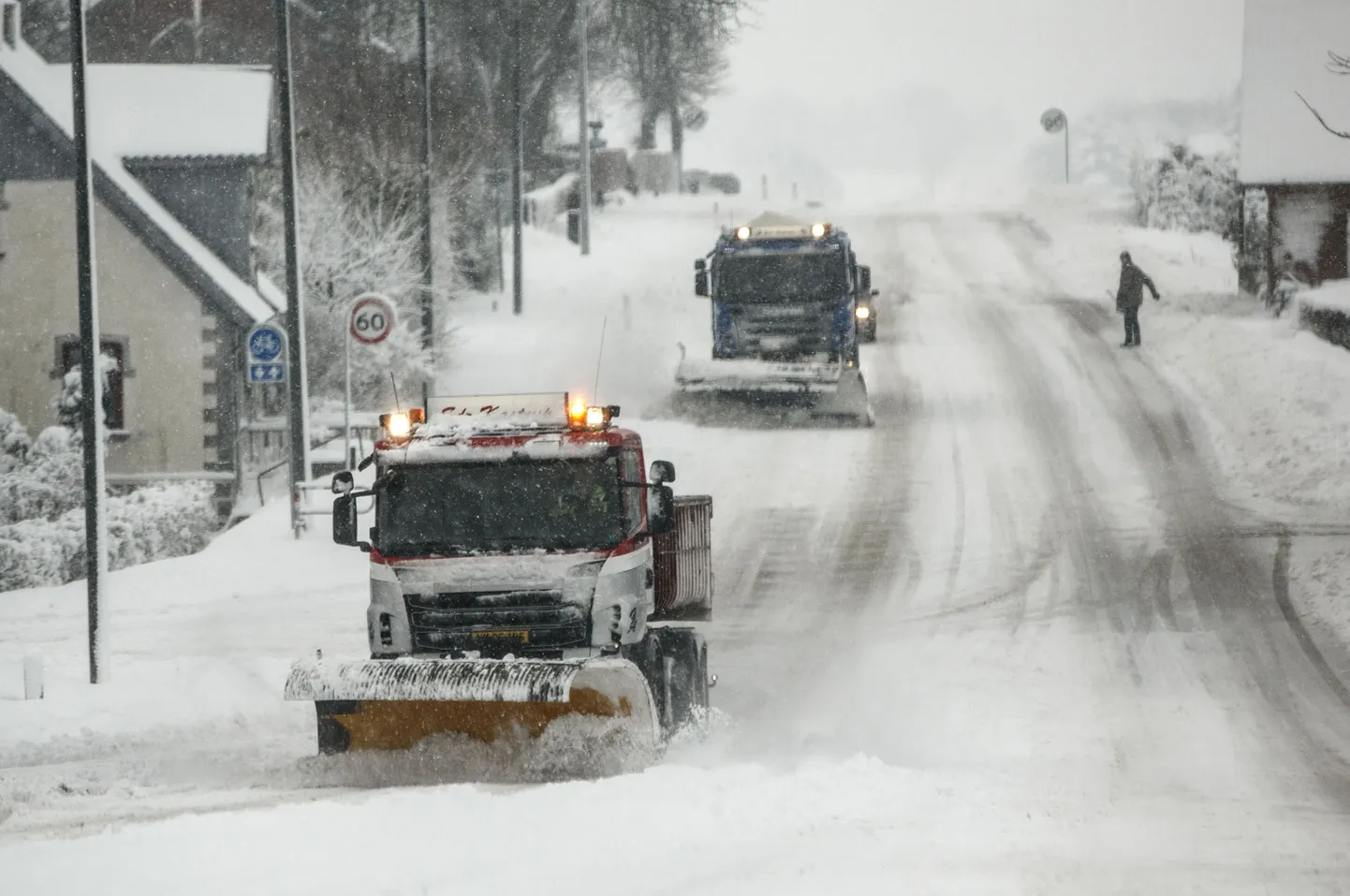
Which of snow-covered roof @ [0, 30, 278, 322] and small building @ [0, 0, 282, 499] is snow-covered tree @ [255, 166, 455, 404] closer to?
snow-covered roof @ [0, 30, 278, 322]

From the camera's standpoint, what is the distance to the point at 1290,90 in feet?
110

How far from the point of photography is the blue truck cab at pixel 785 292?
26.5 m

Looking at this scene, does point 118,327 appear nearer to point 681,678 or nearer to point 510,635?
point 681,678

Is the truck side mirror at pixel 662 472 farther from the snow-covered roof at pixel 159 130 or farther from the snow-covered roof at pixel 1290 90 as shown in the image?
the snow-covered roof at pixel 1290 90

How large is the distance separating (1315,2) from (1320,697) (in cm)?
2368

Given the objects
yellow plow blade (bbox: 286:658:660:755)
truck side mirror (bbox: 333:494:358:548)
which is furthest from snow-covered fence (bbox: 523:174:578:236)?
yellow plow blade (bbox: 286:658:660:755)

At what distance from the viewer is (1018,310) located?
123 feet

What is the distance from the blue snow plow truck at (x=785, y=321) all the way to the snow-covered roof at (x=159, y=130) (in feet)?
23.1

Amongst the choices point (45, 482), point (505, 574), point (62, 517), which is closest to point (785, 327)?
point (62, 517)

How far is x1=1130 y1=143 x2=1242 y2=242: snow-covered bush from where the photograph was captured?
148 feet

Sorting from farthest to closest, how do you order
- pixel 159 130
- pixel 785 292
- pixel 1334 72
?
1. pixel 159 130
2. pixel 785 292
3. pixel 1334 72

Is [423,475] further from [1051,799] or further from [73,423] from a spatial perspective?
[73,423]

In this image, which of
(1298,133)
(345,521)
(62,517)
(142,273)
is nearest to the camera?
(345,521)

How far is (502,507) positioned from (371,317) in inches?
377
